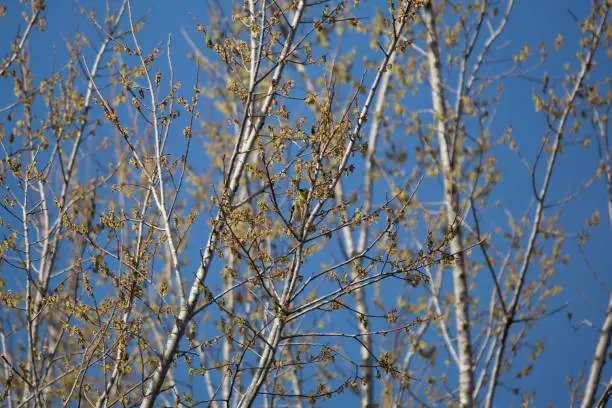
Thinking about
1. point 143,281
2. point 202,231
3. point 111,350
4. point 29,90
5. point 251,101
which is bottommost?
point 111,350

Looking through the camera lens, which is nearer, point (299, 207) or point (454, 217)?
point (299, 207)

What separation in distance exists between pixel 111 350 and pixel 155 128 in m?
1.18

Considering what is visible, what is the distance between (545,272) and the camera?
25.1ft

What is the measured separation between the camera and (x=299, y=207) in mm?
3385

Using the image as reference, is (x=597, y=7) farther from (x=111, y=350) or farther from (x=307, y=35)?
(x=111, y=350)

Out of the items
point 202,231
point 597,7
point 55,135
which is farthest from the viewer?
point 202,231

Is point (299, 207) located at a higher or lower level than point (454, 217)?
lower

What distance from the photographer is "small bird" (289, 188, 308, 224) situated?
3.28 meters

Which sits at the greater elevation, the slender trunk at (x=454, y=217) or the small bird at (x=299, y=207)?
the slender trunk at (x=454, y=217)

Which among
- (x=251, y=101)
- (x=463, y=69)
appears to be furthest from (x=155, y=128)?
(x=463, y=69)

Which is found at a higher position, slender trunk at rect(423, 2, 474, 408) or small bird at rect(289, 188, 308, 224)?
slender trunk at rect(423, 2, 474, 408)

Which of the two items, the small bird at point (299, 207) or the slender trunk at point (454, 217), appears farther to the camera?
the slender trunk at point (454, 217)

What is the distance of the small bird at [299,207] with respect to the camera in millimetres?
3281

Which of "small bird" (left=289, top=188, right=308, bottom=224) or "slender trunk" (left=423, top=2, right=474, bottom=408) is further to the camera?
"slender trunk" (left=423, top=2, right=474, bottom=408)
